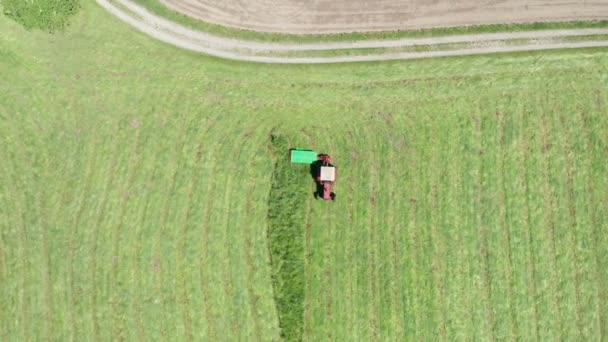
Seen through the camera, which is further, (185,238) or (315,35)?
(315,35)

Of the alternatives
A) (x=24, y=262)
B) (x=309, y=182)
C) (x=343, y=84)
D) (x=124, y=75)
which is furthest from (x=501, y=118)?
(x=24, y=262)

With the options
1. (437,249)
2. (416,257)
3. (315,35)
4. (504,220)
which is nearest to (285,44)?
(315,35)

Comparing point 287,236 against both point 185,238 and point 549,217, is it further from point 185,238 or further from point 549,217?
point 549,217

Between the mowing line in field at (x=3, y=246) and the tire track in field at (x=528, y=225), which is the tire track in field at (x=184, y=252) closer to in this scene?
the mowing line in field at (x=3, y=246)

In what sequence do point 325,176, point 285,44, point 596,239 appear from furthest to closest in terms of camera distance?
point 285,44 → point 596,239 → point 325,176

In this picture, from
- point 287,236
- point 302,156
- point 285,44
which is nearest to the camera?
point 302,156

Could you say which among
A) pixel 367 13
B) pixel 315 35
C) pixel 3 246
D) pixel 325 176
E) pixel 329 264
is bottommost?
pixel 329 264
